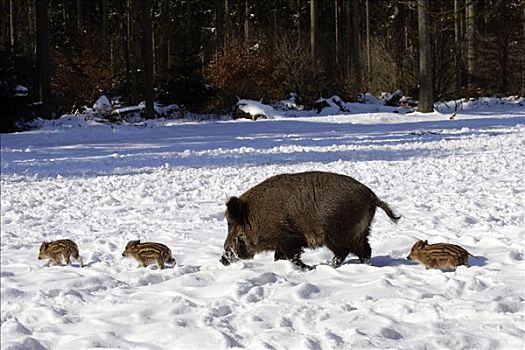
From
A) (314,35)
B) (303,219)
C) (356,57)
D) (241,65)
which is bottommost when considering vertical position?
(303,219)

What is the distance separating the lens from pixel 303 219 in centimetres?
564

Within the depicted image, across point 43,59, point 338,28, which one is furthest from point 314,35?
point 338,28

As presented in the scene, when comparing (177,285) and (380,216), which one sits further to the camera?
(380,216)

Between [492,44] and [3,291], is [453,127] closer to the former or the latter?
[492,44]

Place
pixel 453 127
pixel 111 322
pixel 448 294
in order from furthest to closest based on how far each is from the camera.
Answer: pixel 453 127 → pixel 448 294 → pixel 111 322

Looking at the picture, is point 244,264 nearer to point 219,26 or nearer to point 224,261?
point 224,261

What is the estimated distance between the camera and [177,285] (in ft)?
16.4

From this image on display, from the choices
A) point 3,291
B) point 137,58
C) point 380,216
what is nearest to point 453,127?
point 380,216

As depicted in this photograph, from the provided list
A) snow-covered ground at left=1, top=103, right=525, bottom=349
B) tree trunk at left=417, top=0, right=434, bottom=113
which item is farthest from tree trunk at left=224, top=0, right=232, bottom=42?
snow-covered ground at left=1, top=103, right=525, bottom=349

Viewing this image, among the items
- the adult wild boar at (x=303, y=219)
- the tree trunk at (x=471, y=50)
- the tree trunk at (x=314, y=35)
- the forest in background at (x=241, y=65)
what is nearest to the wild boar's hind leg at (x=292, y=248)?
the adult wild boar at (x=303, y=219)

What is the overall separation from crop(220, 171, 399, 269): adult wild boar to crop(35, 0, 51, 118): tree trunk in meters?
21.7

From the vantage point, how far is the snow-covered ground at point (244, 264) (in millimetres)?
3891

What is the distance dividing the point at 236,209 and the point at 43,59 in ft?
75.0

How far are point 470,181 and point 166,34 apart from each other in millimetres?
35364
